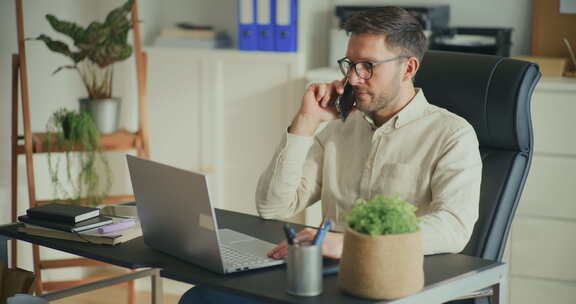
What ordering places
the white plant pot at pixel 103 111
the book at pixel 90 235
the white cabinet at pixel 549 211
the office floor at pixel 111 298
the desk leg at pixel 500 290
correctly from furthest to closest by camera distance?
the office floor at pixel 111 298, the white plant pot at pixel 103 111, the white cabinet at pixel 549 211, the book at pixel 90 235, the desk leg at pixel 500 290

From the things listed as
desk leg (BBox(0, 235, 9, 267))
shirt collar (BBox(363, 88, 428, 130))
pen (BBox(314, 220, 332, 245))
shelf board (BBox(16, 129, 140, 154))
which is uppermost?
shirt collar (BBox(363, 88, 428, 130))

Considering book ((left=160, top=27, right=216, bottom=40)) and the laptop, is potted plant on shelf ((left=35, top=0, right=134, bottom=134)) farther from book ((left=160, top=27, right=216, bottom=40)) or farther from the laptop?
the laptop

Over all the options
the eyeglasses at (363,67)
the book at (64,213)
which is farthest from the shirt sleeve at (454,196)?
the book at (64,213)

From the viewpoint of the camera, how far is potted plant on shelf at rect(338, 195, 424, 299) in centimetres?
143

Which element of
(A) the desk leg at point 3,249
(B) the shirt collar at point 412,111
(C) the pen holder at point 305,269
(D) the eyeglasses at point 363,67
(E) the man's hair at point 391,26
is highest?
(E) the man's hair at point 391,26

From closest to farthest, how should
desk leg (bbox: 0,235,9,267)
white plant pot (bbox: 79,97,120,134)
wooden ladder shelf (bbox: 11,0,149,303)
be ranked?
desk leg (bbox: 0,235,9,267), wooden ladder shelf (bbox: 11,0,149,303), white plant pot (bbox: 79,97,120,134)

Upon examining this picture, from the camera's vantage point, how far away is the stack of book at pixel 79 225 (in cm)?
188

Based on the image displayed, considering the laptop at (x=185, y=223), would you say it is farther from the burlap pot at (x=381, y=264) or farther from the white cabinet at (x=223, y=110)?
the white cabinet at (x=223, y=110)

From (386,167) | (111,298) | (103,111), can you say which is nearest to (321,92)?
(386,167)

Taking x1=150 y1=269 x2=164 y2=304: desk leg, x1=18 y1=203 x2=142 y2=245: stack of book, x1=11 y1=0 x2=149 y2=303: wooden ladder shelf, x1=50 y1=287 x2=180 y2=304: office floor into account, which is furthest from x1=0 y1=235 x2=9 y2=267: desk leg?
x1=50 y1=287 x2=180 y2=304: office floor

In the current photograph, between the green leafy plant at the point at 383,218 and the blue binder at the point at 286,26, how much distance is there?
7.15 feet

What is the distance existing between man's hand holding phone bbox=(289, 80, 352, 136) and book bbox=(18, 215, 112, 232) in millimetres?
546

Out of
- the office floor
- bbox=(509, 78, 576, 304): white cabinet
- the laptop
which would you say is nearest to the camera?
the laptop

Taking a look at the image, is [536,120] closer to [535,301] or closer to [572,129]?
[572,129]
